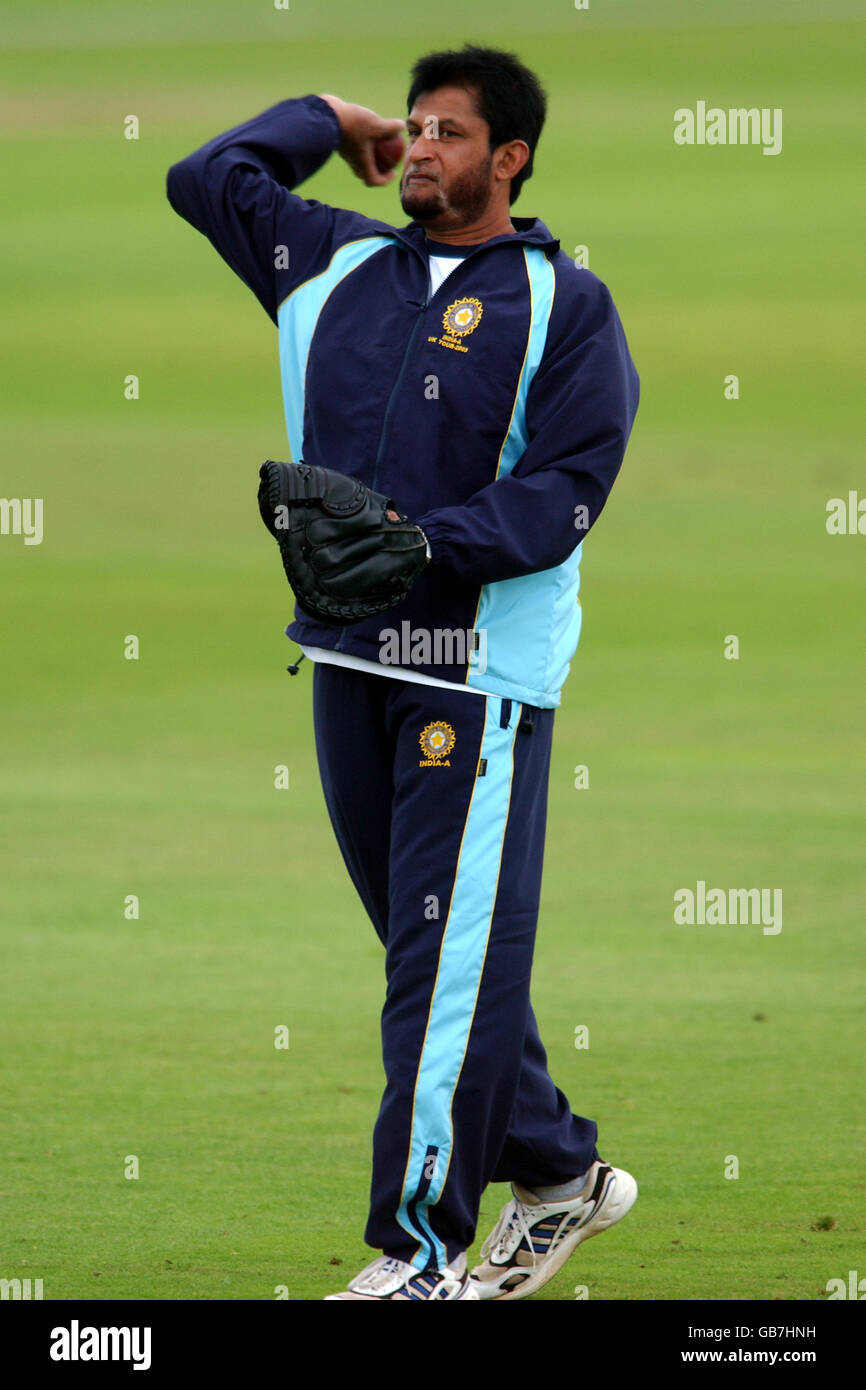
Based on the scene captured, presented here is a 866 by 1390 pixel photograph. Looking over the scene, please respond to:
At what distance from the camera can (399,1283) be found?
301 cm

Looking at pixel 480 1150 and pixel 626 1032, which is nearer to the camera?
pixel 480 1150

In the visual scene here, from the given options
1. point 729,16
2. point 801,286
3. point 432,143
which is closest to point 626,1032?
point 432,143

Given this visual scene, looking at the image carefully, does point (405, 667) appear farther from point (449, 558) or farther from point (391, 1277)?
point (391, 1277)

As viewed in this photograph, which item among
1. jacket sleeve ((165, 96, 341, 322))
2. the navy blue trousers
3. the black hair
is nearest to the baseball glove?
the navy blue trousers

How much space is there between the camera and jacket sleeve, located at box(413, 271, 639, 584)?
306 cm

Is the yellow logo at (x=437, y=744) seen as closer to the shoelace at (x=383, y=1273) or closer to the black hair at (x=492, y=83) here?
the shoelace at (x=383, y=1273)

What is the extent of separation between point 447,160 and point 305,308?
0.33 m

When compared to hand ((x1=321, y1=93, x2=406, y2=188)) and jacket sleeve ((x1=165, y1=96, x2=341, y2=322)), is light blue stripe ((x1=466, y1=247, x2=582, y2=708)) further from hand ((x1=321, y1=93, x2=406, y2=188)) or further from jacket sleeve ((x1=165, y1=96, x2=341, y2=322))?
hand ((x1=321, y1=93, x2=406, y2=188))

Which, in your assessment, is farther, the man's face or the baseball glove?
the man's face

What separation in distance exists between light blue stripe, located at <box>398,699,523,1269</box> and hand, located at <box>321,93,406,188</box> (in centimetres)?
109

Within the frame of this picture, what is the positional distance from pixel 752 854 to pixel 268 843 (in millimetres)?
1607

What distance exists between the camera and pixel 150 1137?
4051mm
